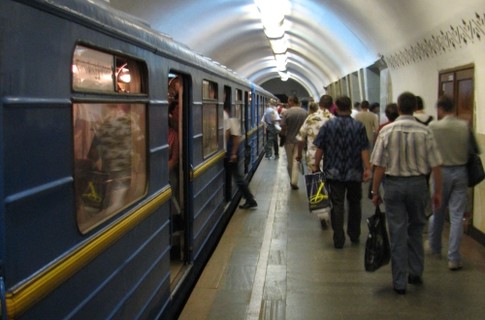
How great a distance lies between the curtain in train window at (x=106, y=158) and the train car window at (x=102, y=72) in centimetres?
10

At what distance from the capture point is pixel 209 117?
21.5 ft

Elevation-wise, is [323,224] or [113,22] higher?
[113,22]

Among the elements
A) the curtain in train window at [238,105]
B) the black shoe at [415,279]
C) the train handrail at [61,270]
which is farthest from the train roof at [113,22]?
the curtain in train window at [238,105]

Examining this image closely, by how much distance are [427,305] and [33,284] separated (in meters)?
3.75

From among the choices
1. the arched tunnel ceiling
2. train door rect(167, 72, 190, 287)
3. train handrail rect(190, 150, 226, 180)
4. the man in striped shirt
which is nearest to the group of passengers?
the man in striped shirt

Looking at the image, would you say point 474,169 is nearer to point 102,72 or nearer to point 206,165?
point 206,165

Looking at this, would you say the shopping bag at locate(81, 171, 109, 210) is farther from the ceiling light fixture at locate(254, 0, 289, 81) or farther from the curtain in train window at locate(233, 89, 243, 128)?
the ceiling light fixture at locate(254, 0, 289, 81)

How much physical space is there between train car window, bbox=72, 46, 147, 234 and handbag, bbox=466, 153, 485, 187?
3544 millimetres

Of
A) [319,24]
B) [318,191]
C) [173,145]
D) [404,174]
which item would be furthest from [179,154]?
[319,24]

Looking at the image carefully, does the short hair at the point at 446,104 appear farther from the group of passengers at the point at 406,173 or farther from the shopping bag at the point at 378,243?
the shopping bag at the point at 378,243

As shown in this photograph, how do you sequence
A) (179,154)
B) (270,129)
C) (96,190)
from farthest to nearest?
(270,129) < (179,154) < (96,190)

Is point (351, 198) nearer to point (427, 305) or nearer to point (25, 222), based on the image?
point (427, 305)

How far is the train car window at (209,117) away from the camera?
243 inches

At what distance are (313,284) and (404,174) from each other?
144cm
